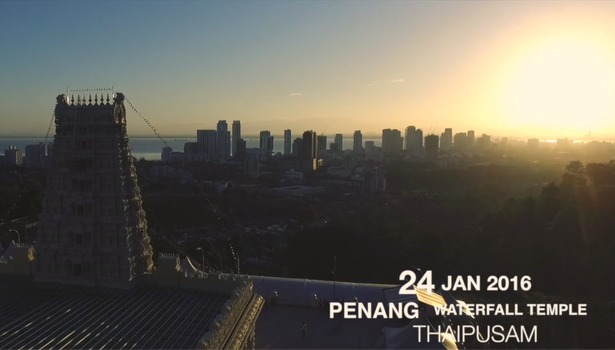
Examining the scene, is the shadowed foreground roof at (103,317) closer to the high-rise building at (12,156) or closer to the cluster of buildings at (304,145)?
the cluster of buildings at (304,145)

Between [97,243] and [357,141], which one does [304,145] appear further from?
[97,243]

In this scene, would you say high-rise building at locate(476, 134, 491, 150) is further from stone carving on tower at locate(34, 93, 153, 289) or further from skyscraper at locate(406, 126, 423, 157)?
stone carving on tower at locate(34, 93, 153, 289)

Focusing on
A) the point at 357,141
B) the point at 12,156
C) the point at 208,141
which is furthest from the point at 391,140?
the point at 12,156

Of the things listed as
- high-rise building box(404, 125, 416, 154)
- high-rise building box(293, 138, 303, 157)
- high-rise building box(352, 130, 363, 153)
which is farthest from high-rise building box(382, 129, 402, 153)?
high-rise building box(293, 138, 303, 157)

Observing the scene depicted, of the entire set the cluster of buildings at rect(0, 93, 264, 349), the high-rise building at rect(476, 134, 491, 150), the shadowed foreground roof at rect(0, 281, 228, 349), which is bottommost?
the shadowed foreground roof at rect(0, 281, 228, 349)

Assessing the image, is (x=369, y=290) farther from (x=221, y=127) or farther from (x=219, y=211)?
(x=221, y=127)

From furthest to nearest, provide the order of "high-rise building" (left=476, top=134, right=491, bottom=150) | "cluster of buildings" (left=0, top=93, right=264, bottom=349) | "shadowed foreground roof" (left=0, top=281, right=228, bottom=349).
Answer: "high-rise building" (left=476, top=134, right=491, bottom=150) < "cluster of buildings" (left=0, top=93, right=264, bottom=349) < "shadowed foreground roof" (left=0, top=281, right=228, bottom=349)

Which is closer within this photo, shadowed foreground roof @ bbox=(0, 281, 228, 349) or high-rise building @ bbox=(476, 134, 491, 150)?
shadowed foreground roof @ bbox=(0, 281, 228, 349)
